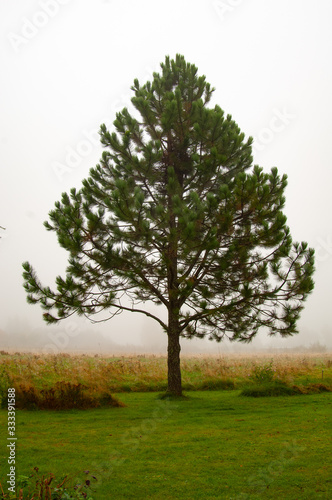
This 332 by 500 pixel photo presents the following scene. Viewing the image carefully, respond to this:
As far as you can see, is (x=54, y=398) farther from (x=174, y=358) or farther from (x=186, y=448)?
(x=186, y=448)

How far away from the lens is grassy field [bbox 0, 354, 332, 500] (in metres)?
4.53

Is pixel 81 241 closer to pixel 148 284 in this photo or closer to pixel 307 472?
pixel 148 284

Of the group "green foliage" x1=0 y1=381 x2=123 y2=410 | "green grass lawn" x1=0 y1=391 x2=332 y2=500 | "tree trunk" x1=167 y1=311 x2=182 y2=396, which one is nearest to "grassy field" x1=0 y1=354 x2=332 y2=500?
"green grass lawn" x1=0 y1=391 x2=332 y2=500

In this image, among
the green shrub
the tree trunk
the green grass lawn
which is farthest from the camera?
the green shrub

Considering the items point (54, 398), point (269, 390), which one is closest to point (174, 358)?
point (269, 390)

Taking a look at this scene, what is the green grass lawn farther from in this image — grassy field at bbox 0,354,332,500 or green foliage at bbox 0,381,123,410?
green foliage at bbox 0,381,123,410

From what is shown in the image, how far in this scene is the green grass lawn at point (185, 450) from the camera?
452 cm

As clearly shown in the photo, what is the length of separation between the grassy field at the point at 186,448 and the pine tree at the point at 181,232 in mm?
2592

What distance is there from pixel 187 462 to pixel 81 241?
6325 mm

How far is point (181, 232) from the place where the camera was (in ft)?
31.0

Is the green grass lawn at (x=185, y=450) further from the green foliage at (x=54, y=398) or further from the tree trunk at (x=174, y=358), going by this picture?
the tree trunk at (x=174, y=358)

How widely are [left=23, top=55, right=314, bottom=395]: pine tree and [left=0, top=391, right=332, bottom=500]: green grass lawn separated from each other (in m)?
2.84

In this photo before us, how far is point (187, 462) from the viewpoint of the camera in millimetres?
5371

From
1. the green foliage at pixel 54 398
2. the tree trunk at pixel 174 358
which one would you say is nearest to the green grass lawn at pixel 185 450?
the green foliage at pixel 54 398
